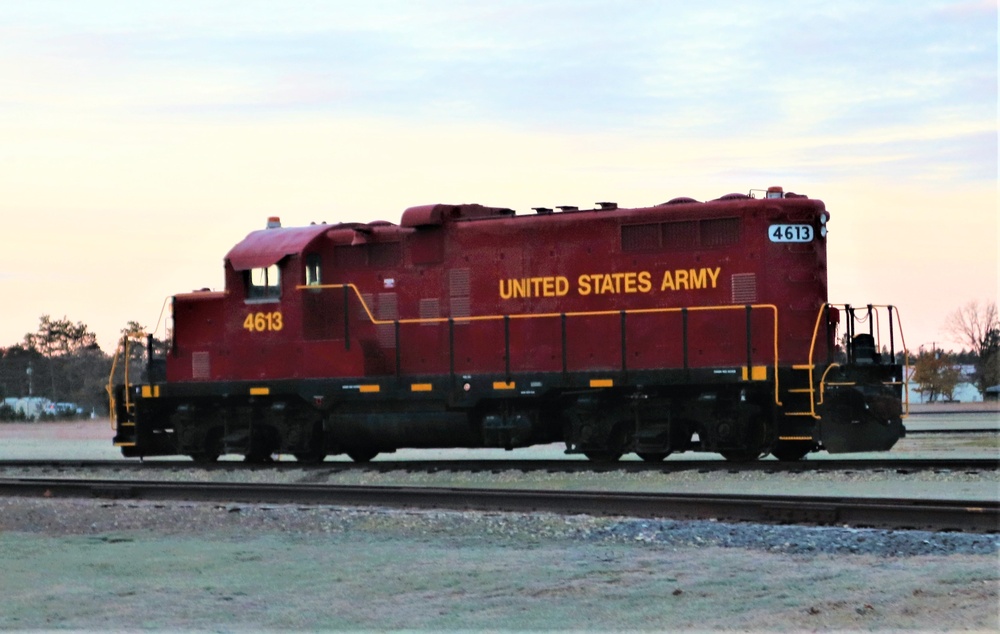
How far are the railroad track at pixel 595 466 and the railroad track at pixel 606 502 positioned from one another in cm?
356

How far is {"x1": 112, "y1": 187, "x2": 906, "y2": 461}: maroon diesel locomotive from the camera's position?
18344 mm

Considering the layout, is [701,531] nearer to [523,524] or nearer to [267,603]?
[523,524]

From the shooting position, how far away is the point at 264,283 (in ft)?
69.6

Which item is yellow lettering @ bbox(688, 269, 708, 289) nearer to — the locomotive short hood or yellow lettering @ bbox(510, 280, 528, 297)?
yellow lettering @ bbox(510, 280, 528, 297)

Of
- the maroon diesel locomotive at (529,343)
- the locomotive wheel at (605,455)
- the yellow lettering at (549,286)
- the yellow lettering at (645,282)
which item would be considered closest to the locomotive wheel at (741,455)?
the maroon diesel locomotive at (529,343)

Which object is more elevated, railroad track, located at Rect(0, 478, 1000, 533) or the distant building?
railroad track, located at Rect(0, 478, 1000, 533)

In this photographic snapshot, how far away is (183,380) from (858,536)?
1400 cm

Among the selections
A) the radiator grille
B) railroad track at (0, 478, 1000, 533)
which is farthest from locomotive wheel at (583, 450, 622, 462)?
railroad track at (0, 478, 1000, 533)

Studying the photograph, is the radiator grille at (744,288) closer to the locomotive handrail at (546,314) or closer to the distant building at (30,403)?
the locomotive handrail at (546,314)

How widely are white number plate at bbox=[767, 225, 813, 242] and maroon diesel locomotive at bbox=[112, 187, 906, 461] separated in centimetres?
3

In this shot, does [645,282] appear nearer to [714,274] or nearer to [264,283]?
[714,274]

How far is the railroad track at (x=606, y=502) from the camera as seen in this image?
1088 centimetres

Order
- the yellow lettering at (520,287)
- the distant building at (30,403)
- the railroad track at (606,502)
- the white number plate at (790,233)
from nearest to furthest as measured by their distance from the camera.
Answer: the railroad track at (606,502) < the white number plate at (790,233) < the yellow lettering at (520,287) < the distant building at (30,403)

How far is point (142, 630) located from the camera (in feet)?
24.8
